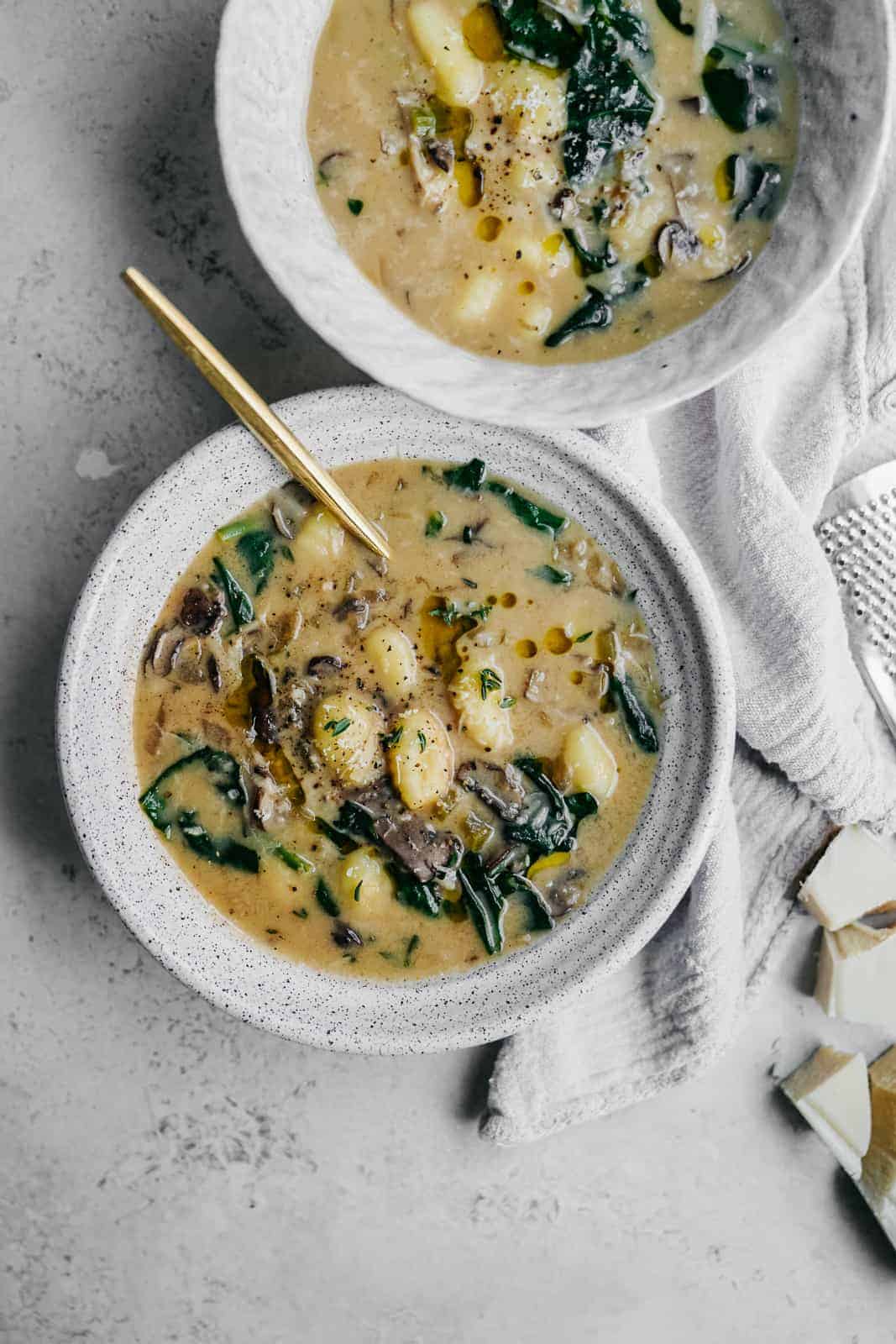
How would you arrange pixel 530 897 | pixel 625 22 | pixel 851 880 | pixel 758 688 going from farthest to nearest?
pixel 851 880
pixel 758 688
pixel 530 897
pixel 625 22

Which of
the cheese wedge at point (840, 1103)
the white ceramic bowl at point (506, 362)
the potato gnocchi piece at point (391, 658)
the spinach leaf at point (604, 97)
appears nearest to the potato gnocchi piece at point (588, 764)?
the potato gnocchi piece at point (391, 658)

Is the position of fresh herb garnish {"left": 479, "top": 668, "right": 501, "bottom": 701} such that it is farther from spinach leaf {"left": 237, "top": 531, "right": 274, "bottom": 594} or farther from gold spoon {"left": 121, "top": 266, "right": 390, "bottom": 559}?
spinach leaf {"left": 237, "top": 531, "right": 274, "bottom": 594}

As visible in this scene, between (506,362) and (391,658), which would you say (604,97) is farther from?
(391,658)

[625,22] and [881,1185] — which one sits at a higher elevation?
[625,22]

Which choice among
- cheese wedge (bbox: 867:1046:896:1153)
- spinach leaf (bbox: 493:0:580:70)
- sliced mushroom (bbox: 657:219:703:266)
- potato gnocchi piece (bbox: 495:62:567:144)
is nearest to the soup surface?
sliced mushroom (bbox: 657:219:703:266)

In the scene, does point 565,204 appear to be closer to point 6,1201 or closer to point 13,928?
point 13,928

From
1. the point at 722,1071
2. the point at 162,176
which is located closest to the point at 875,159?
the point at 162,176

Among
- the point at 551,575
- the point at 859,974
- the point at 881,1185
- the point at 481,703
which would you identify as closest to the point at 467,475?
the point at 551,575
